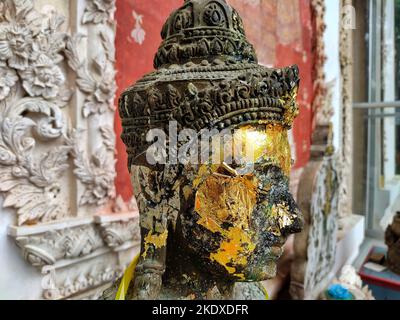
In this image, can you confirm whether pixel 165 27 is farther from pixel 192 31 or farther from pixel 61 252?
pixel 61 252

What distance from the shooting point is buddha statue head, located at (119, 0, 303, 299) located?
1.92 feet

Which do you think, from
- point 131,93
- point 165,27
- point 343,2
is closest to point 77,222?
point 131,93

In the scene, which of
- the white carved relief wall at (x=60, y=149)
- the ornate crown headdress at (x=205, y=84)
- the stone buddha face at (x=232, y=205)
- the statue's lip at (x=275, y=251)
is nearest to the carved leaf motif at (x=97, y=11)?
the white carved relief wall at (x=60, y=149)

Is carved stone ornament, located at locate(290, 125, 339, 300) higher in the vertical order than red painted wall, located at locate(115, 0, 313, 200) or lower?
lower

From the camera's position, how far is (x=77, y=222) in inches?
40.1

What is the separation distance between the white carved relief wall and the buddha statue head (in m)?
0.40

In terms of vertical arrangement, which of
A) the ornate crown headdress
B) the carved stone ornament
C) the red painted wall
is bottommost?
the carved stone ornament

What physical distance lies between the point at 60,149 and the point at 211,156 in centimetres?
61

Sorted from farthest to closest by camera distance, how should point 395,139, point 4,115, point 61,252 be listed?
point 395,139 → point 61,252 → point 4,115

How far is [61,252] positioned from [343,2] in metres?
1.19

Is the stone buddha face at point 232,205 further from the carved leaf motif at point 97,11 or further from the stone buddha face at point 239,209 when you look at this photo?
the carved leaf motif at point 97,11

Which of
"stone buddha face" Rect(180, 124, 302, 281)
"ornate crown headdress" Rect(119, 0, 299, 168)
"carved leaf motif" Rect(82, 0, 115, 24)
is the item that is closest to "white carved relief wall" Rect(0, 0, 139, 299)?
"carved leaf motif" Rect(82, 0, 115, 24)

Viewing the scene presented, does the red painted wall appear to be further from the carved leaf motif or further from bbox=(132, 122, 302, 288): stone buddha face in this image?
bbox=(132, 122, 302, 288): stone buddha face
